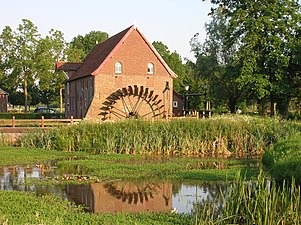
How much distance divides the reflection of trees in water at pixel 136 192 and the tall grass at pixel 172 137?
7619 millimetres

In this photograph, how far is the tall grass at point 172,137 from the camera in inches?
885

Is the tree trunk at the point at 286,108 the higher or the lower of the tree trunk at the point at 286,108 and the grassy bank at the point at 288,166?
the higher

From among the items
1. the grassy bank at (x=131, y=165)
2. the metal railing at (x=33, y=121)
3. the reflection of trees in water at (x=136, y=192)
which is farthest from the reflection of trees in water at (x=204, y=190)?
the metal railing at (x=33, y=121)

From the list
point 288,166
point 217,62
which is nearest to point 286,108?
point 217,62

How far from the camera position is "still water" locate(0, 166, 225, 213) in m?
12.0

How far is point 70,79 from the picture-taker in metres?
46.4

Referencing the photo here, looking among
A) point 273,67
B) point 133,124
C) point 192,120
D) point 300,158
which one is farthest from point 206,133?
point 273,67

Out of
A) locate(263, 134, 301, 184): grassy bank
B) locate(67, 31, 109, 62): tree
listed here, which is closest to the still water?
locate(263, 134, 301, 184): grassy bank

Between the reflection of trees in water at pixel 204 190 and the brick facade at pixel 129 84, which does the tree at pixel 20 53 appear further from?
the reflection of trees in water at pixel 204 190

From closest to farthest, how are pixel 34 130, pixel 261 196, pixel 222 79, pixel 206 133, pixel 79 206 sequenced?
pixel 261 196 < pixel 79 206 < pixel 206 133 < pixel 34 130 < pixel 222 79

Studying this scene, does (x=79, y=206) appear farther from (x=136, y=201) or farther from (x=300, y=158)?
(x=300, y=158)

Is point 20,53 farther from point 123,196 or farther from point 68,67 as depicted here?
point 123,196

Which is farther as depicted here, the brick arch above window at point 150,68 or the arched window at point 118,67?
the brick arch above window at point 150,68

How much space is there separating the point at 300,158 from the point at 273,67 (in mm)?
25958
